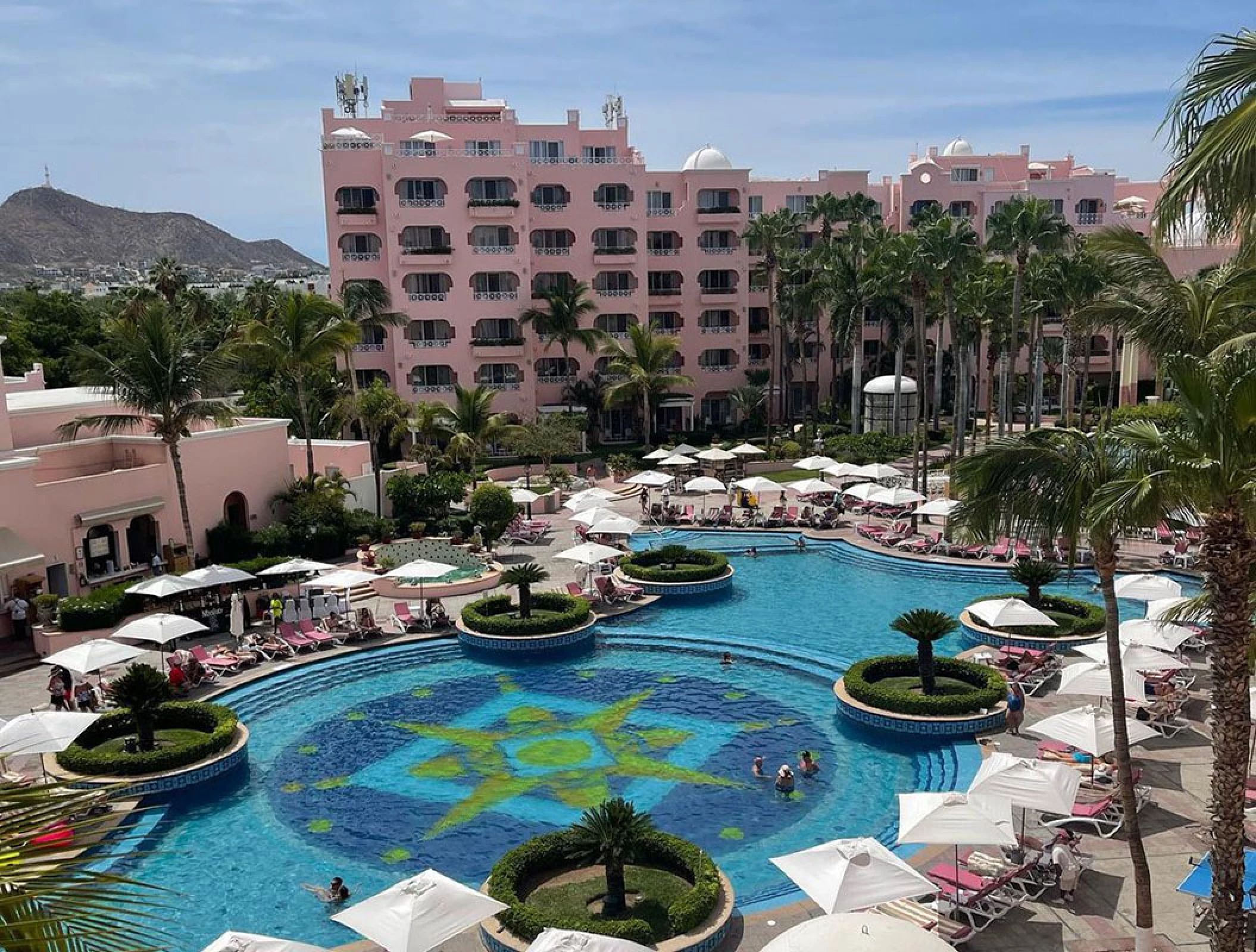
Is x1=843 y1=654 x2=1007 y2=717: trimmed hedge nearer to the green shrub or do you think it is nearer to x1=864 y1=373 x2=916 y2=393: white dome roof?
the green shrub

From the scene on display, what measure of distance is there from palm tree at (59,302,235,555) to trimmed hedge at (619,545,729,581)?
14.3m

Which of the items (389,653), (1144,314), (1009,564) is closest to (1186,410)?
(1144,314)

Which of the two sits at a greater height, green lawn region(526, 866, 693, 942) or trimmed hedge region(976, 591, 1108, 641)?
trimmed hedge region(976, 591, 1108, 641)

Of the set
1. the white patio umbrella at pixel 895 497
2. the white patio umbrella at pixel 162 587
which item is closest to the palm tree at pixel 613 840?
the white patio umbrella at pixel 162 587

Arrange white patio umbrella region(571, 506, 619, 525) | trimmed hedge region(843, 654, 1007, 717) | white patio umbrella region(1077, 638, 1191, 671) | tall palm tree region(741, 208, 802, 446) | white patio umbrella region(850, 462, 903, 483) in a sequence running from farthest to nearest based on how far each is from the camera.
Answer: tall palm tree region(741, 208, 802, 446), white patio umbrella region(850, 462, 903, 483), white patio umbrella region(571, 506, 619, 525), trimmed hedge region(843, 654, 1007, 717), white patio umbrella region(1077, 638, 1191, 671)

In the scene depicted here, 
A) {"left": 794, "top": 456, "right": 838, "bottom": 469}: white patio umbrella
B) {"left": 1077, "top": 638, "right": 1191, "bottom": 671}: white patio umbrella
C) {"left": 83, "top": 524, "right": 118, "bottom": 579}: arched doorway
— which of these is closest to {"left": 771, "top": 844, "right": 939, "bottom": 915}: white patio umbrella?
{"left": 1077, "top": 638, "right": 1191, "bottom": 671}: white patio umbrella

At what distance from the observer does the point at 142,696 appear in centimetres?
2142

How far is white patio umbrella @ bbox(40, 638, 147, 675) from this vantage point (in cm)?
2325

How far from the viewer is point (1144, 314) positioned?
767 inches

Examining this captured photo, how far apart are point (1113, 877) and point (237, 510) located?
31901 mm

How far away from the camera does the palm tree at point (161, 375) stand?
31266mm

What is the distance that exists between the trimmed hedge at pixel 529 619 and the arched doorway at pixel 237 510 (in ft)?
38.9

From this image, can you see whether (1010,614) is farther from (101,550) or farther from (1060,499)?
(101,550)

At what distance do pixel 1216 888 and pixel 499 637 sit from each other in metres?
20.2
